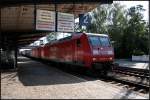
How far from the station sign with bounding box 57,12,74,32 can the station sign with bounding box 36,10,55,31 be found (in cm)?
44

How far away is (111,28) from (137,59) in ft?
51.7

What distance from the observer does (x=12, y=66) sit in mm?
25594

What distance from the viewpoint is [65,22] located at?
19.7m

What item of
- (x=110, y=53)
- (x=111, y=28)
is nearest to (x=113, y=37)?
(x=111, y=28)

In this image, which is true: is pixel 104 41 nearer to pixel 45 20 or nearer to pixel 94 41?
pixel 94 41

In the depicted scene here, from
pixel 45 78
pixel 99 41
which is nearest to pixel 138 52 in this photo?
pixel 99 41

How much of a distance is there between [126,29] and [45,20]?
3401 centimetres

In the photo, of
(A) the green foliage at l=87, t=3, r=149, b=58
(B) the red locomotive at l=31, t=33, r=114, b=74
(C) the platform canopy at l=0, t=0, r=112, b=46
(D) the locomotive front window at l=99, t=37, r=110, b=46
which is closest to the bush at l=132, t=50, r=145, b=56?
(A) the green foliage at l=87, t=3, r=149, b=58

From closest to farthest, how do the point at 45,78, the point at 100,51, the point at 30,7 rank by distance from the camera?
the point at 45,78, the point at 30,7, the point at 100,51

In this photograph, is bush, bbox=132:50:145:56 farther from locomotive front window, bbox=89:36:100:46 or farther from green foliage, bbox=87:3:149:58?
locomotive front window, bbox=89:36:100:46

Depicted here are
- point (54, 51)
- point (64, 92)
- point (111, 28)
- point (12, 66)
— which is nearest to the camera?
point (64, 92)

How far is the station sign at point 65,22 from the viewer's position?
1945cm

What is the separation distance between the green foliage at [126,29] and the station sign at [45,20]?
96.9 ft

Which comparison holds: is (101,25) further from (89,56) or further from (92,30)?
(89,56)
